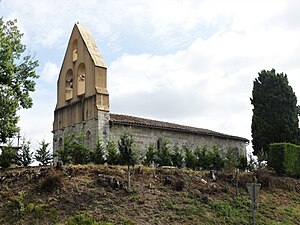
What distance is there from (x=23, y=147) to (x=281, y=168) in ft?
59.4

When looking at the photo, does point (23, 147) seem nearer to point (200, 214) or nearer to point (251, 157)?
point (200, 214)

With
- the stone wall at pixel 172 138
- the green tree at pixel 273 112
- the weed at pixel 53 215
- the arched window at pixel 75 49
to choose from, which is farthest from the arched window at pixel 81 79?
the weed at pixel 53 215

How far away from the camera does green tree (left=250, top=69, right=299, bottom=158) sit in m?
38.2

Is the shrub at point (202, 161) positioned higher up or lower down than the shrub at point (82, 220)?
higher up

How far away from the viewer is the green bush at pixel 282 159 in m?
31.9

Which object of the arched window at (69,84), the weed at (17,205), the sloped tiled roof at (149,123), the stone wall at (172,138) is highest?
the arched window at (69,84)

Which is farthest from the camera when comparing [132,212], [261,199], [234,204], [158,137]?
[158,137]

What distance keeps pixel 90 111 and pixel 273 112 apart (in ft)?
53.8

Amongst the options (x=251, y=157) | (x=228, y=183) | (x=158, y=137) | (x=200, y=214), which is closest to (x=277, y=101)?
(x=251, y=157)

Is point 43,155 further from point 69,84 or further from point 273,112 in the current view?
point 273,112

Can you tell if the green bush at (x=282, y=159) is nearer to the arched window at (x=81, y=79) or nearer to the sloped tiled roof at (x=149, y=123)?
the sloped tiled roof at (x=149, y=123)

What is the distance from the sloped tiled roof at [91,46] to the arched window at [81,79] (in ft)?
5.19

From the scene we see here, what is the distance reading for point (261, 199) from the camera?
2616 cm

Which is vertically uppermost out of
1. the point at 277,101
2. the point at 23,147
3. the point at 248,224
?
the point at 277,101
